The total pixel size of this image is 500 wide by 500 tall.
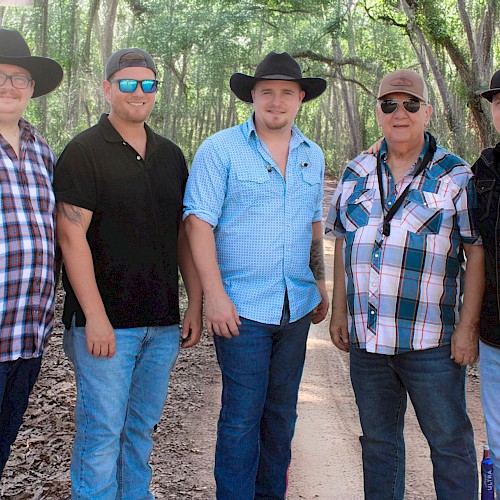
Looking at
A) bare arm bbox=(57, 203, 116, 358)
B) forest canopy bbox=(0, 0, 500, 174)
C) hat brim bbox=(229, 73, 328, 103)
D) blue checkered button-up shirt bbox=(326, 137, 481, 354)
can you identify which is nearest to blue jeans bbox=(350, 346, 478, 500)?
blue checkered button-up shirt bbox=(326, 137, 481, 354)

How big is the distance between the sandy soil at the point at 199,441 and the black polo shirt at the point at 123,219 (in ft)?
4.95

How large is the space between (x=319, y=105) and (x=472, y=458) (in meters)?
48.6

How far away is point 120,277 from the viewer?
10.7 ft

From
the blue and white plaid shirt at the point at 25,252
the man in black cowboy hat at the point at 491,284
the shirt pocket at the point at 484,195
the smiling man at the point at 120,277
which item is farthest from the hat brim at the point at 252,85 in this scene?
the blue and white plaid shirt at the point at 25,252

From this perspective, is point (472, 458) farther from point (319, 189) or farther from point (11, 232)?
point (11, 232)

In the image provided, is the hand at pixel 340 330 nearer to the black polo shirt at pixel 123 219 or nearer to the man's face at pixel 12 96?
the black polo shirt at pixel 123 219

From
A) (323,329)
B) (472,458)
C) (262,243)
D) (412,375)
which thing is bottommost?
(323,329)

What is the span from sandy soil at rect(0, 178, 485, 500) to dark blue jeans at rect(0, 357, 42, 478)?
3.44 feet

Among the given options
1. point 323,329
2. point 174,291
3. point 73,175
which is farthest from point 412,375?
point 323,329

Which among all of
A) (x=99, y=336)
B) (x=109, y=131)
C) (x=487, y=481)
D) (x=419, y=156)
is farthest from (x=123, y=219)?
(x=487, y=481)

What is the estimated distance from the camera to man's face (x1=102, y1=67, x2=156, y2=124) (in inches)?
130

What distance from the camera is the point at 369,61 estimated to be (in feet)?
81.0

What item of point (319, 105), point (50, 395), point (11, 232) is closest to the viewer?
point (11, 232)

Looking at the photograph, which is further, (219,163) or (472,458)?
(219,163)
